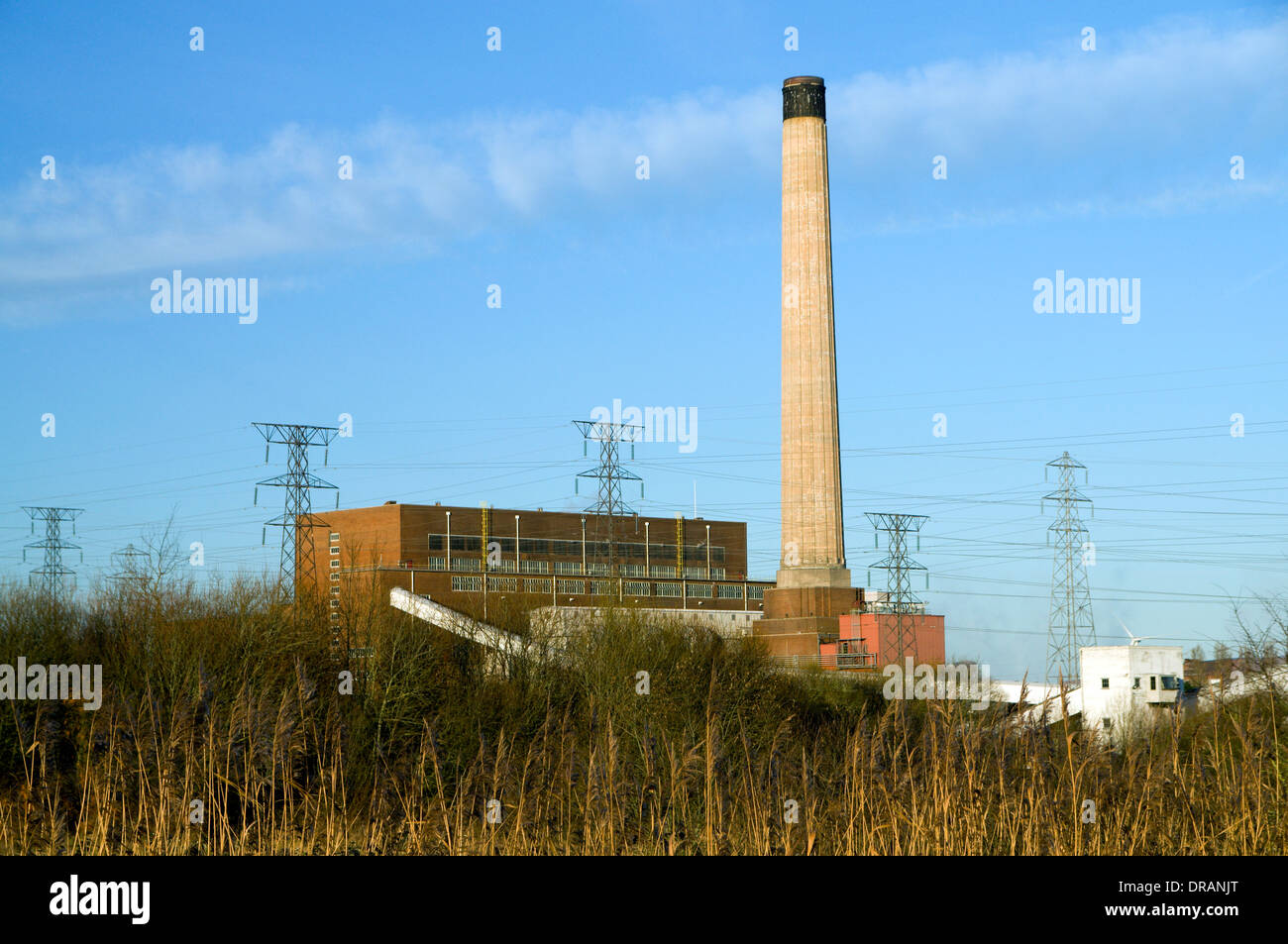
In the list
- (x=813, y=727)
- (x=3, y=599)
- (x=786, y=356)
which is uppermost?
(x=786, y=356)

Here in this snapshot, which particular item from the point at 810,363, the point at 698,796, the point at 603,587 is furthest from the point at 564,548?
the point at 698,796

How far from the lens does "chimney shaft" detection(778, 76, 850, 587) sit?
65.2 metres

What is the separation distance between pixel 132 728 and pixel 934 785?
26.1 ft

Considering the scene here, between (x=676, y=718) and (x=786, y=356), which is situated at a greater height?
(x=786, y=356)

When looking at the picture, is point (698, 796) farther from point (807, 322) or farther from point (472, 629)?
point (807, 322)

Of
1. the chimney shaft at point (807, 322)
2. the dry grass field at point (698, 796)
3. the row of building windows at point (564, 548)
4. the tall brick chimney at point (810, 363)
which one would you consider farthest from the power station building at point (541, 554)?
the dry grass field at point (698, 796)

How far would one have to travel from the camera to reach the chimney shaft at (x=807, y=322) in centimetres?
6519

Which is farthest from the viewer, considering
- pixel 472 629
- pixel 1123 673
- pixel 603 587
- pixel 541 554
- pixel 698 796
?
pixel 541 554

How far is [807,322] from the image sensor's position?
6569 cm

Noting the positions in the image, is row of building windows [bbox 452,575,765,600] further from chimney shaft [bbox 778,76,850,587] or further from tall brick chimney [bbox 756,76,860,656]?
chimney shaft [bbox 778,76,850,587]

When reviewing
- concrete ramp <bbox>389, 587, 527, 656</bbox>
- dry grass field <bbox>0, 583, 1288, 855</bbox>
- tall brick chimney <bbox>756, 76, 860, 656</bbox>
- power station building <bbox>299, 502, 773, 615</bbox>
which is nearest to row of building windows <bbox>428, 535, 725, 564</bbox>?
power station building <bbox>299, 502, 773, 615</bbox>

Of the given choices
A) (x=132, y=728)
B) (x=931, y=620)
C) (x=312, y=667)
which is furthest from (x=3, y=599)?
(x=931, y=620)
